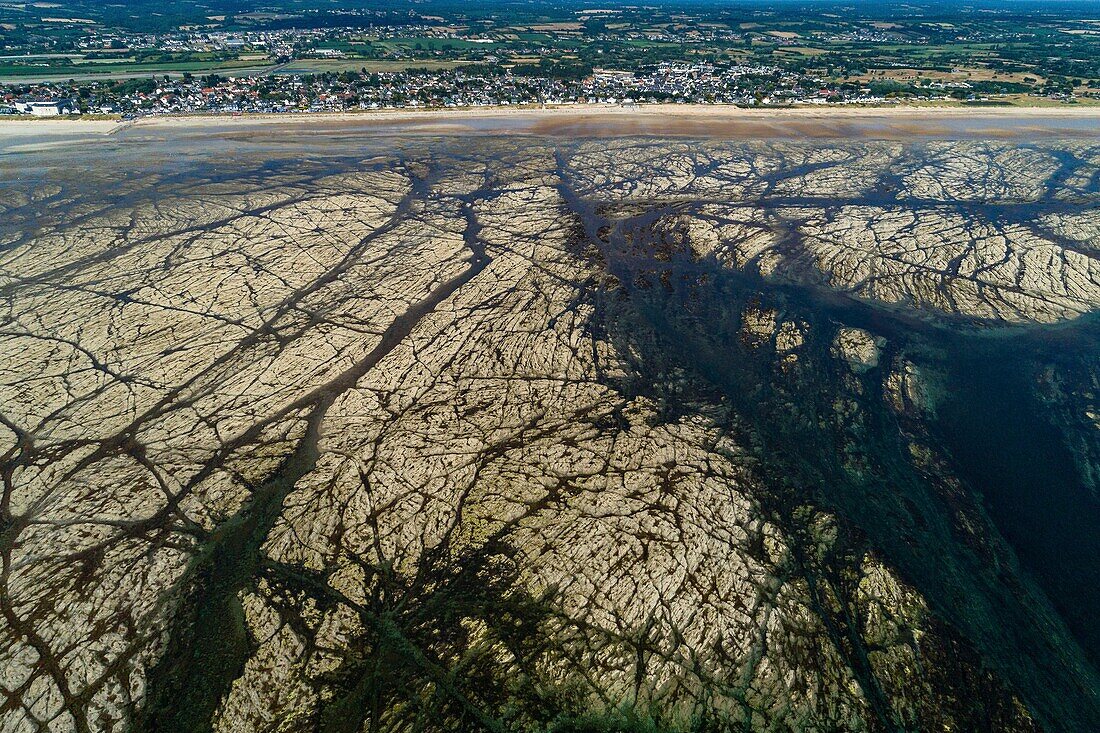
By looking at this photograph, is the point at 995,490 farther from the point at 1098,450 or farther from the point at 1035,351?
the point at 1035,351

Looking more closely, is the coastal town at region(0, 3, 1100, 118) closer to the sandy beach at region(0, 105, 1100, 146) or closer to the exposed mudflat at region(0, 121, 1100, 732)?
the sandy beach at region(0, 105, 1100, 146)

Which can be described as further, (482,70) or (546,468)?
(482,70)

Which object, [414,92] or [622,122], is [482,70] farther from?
[622,122]

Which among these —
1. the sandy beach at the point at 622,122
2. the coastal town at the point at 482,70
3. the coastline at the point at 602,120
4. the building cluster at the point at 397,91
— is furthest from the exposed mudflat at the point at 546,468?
the coastal town at the point at 482,70

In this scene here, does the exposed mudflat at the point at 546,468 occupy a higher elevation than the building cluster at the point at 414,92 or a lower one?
lower

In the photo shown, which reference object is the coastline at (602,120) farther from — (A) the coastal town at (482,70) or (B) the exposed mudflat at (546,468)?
(B) the exposed mudflat at (546,468)

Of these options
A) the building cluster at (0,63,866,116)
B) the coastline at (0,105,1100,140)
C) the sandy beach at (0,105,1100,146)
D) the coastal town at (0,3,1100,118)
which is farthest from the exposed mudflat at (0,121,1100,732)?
the coastal town at (0,3,1100,118)

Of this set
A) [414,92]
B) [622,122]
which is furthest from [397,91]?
[622,122]

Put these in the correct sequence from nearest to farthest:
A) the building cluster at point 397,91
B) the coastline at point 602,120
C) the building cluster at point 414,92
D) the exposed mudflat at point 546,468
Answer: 1. the exposed mudflat at point 546,468
2. the coastline at point 602,120
3. the building cluster at point 414,92
4. the building cluster at point 397,91
